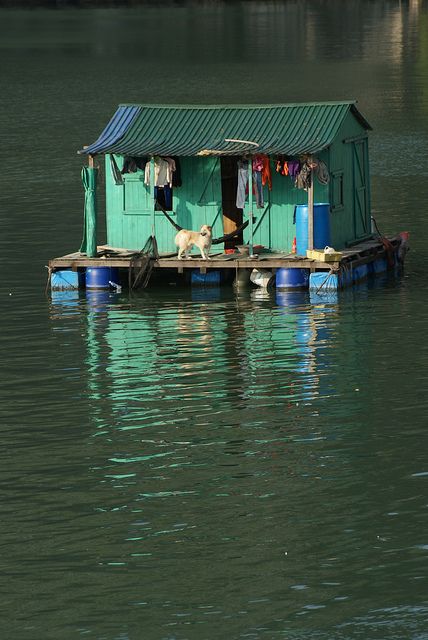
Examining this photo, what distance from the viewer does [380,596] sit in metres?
21.5

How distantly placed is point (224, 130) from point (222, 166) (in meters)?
1.06

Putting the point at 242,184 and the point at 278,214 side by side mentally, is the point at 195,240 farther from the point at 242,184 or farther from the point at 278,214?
the point at 278,214

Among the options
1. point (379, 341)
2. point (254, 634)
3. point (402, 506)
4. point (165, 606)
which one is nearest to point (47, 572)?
point (165, 606)

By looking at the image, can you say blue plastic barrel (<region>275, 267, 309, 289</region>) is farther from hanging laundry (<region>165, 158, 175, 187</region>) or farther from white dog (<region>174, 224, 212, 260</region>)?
hanging laundry (<region>165, 158, 175, 187</region>)

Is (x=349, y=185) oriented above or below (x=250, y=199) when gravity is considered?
above

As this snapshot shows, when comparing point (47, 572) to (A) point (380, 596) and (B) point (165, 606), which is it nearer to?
(B) point (165, 606)

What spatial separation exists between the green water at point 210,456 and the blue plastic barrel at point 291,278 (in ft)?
1.64

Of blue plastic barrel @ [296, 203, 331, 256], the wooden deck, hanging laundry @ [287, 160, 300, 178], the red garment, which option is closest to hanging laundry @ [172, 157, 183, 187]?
the wooden deck

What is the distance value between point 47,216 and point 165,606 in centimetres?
3711

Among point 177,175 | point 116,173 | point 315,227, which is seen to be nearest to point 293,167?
point 315,227

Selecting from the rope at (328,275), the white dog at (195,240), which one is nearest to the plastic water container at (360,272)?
the rope at (328,275)

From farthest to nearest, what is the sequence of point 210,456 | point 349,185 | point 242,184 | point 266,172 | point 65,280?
point 349,185, point 65,280, point 242,184, point 266,172, point 210,456

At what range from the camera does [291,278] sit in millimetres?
42344

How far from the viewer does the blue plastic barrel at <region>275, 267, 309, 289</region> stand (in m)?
42.4
